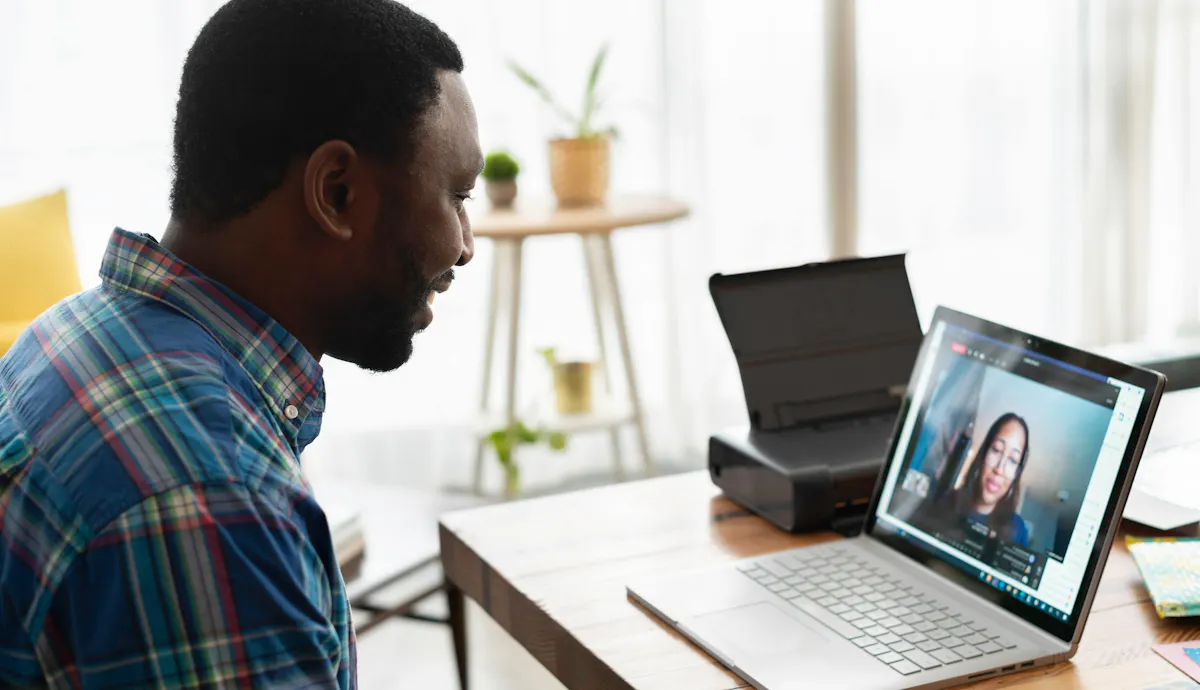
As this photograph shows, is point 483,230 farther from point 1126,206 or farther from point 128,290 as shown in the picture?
point 1126,206

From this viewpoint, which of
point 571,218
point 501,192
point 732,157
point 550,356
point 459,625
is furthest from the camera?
point 732,157

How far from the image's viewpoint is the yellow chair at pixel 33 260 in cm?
208

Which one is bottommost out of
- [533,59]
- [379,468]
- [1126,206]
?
[379,468]

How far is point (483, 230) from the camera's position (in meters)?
2.57

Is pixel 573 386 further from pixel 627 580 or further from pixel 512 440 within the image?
pixel 627 580

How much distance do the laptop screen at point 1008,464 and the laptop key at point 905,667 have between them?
0.12 meters

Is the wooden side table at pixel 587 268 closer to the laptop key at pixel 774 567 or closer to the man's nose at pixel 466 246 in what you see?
the laptop key at pixel 774 567

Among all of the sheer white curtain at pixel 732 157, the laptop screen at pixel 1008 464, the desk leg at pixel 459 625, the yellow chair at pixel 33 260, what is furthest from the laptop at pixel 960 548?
the sheer white curtain at pixel 732 157

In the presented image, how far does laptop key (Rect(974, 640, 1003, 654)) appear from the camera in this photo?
3.19ft

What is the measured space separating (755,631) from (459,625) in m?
0.76

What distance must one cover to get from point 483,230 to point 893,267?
4.34 feet

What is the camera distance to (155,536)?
2.25 feet

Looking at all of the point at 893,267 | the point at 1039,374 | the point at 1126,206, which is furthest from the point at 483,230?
the point at 1126,206

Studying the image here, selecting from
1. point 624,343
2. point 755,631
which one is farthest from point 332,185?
point 624,343
